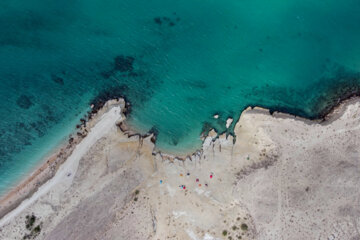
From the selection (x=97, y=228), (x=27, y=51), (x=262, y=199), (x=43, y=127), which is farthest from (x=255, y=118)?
(x=27, y=51)

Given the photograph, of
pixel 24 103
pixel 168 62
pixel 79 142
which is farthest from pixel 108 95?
pixel 24 103

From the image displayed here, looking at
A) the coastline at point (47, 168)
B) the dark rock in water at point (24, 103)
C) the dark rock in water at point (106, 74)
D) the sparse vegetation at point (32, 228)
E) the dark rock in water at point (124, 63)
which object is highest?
the dark rock in water at point (124, 63)

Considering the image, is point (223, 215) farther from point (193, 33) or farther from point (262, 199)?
point (193, 33)

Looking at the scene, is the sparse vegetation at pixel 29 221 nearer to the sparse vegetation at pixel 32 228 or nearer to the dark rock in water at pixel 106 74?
the sparse vegetation at pixel 32 228

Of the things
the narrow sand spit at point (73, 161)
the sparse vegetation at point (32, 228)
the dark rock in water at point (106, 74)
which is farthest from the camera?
the dark rock in water at point (106, 74)

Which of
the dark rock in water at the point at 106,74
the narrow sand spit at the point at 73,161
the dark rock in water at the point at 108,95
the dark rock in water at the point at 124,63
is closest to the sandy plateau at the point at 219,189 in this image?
the narrow sand spit at the point at 73,161

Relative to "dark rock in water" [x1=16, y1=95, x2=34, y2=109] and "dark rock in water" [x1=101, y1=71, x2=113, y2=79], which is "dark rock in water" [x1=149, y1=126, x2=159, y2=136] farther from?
"dark rock in water" [x1=16, y1=95, x2=34, y2=109]
